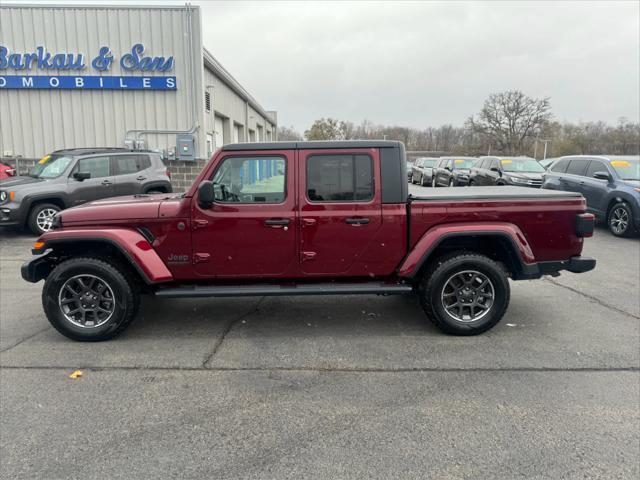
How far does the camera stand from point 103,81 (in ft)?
46.6

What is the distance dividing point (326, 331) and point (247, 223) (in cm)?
136

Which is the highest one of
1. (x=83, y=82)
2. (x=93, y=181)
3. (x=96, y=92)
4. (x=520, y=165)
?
(x=83, y=82)

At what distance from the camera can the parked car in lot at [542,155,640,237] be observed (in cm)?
983

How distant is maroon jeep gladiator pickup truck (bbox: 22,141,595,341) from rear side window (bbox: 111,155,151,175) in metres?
6.64

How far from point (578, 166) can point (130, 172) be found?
36.7ft

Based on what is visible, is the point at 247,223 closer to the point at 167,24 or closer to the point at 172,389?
the point at 172,389

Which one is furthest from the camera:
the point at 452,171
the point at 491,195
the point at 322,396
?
the point at 452,171

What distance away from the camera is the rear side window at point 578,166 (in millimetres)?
11469

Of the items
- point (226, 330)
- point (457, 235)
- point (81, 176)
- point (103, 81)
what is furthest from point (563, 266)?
point (103, 81)

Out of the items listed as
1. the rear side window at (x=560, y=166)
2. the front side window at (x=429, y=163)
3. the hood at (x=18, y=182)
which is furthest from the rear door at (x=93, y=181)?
the front side window at (x=429, y=163)

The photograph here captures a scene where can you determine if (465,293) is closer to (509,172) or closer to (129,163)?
(129,163)

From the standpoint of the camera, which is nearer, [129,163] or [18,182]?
[18,182]

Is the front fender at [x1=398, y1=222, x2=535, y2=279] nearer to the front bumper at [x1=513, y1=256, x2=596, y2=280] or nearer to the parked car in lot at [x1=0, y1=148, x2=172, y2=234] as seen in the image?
the front bumper at [x1=513, y1=256, x2=596, y2=280]

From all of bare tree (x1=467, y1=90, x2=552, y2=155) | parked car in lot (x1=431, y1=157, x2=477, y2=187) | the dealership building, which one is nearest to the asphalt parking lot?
the dealership building
